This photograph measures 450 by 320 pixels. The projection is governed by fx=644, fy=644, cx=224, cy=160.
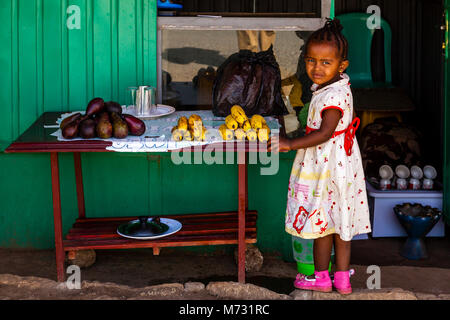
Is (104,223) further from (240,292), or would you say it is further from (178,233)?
(240,292)

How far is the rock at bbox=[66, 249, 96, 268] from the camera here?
174 inches

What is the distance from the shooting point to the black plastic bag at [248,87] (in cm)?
421

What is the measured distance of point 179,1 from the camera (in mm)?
4633

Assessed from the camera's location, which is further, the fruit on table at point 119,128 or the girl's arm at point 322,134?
the fruit on table at point 119,128

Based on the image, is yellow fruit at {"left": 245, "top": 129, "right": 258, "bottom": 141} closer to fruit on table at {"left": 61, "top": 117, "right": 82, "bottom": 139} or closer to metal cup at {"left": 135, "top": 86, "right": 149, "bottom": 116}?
metal cup at {"left": 135, "top": 86, "right": 149, "bottom": 116}

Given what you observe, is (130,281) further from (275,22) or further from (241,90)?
(275,22)

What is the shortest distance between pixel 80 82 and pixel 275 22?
145cm

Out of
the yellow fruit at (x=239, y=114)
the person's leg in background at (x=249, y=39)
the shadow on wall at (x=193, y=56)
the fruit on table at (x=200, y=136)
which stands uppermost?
the person's leg in background at (x=249, y=39)

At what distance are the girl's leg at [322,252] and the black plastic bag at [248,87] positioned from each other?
0.97m

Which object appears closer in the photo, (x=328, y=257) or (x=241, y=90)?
(x=328, y=257)

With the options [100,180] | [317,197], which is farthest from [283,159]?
[100,180]

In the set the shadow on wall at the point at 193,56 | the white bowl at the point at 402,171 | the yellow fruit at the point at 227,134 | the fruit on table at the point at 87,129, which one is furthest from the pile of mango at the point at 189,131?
the white bowl at the point at 402,171

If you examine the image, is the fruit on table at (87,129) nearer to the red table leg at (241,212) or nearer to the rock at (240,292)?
the red table leg at (241,212)

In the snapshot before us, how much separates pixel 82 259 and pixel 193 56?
1617mm
